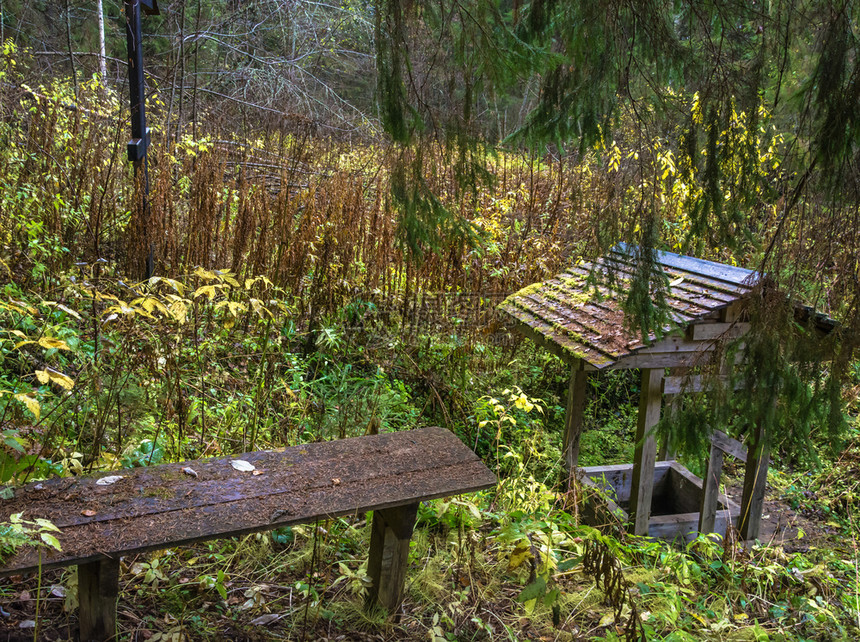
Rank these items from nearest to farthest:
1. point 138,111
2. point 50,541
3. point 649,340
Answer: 1. point 50,541
2. point 649,340
3. point 138,111

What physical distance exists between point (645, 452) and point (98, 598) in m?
3.72

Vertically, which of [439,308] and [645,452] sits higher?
[439,308]

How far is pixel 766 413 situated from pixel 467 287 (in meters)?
3.84

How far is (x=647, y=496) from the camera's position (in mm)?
4562

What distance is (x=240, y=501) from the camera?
1.96m

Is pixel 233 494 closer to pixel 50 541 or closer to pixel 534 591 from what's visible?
pixel 50 541

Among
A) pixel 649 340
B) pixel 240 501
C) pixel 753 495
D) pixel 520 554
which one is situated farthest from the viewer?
pixel 753 495

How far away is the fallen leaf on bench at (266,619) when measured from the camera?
221 cm

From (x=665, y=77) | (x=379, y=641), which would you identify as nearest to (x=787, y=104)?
(x=665, y=77)

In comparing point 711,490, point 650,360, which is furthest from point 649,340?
point 711,490

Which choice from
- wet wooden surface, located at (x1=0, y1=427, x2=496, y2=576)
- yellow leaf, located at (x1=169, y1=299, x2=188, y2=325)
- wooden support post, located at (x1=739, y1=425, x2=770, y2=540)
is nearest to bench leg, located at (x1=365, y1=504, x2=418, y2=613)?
wet wooden surface, located at (x1=0, y1=427, x2=496, y2=576)

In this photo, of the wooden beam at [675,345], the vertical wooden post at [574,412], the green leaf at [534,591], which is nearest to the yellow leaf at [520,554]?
the green leaf at [534,591]

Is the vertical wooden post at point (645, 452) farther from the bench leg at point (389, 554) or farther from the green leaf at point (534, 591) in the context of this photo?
the bench leg at point (389, 554)

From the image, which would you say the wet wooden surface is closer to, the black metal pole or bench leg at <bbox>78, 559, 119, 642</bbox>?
bench leg at <bbox>78, 559, 119, 642</bbox>
